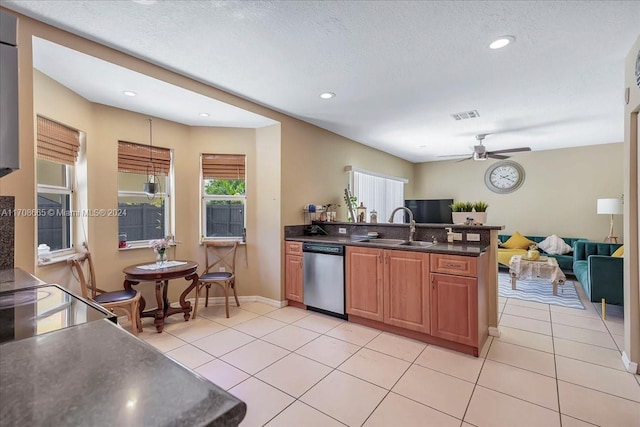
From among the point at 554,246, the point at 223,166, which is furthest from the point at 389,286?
the point at 554,246

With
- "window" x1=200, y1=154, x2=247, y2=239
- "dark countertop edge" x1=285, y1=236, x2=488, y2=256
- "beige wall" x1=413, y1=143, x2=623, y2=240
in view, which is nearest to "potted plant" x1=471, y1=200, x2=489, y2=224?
"dark countertop edge" x1=285, y1=236, x2=488, y2=256

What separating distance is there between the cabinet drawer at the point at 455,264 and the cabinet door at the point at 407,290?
0.27 feet

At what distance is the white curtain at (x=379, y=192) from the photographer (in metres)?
5.68

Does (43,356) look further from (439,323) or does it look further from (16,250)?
(439,323)

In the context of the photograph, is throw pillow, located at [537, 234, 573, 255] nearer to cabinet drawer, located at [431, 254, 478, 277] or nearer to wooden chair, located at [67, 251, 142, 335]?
cabinet drawer, located at [431, 254, 478, 277]

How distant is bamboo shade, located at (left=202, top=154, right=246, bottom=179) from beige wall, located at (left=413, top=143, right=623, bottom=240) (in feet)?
17.9

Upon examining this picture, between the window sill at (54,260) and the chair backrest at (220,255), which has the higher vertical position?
the window sill at (54,260)

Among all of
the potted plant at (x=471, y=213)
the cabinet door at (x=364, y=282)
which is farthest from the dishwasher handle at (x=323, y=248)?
the potted plant at (x=471, y=213)

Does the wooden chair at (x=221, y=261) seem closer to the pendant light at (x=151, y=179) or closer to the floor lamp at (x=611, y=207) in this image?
the pendant light at (x=151, y=179)

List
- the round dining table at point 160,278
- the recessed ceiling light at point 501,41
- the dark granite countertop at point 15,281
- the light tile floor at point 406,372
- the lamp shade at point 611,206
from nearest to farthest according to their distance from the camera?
the dark granite countertop at point 15,281
the light tile floor at point 406,372
the recessed ceiling light at point 501,41
the round dining table at point 160,278
the lamp shade at point 611,206

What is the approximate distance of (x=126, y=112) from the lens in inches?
134

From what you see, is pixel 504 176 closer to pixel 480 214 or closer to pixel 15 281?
pixel 480 214

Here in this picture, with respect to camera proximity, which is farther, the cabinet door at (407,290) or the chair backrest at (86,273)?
the cabinet door at (407,290)

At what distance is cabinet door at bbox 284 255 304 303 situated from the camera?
3.82 meters
